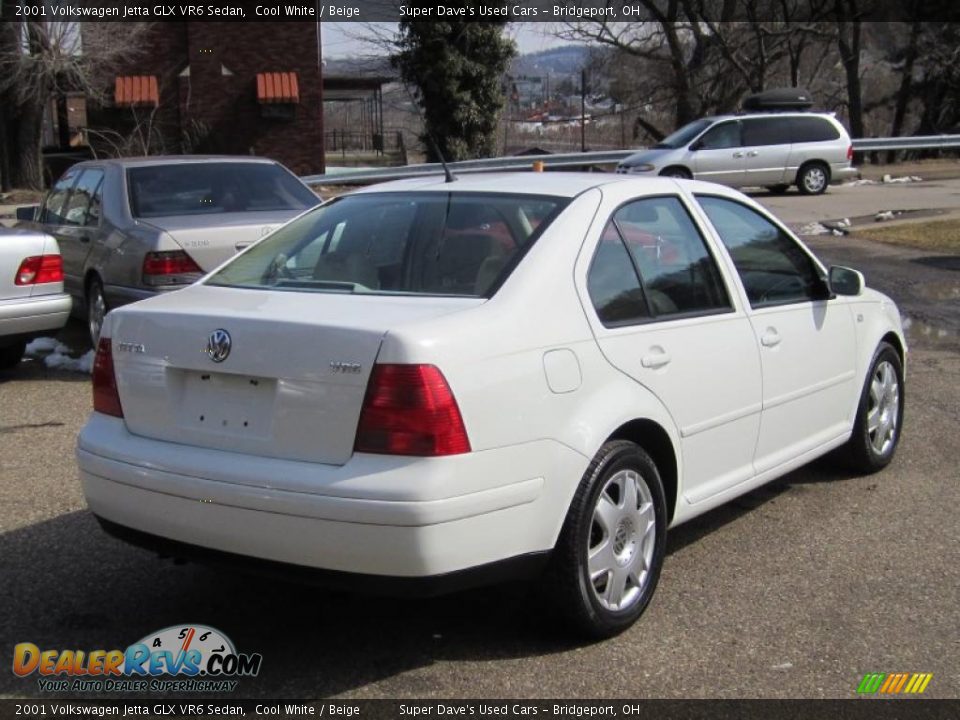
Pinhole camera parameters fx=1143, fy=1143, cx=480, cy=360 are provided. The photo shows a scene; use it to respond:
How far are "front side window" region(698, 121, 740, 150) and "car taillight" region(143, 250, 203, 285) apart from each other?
16850 millimetres

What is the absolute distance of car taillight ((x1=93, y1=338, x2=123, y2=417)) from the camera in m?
4.09

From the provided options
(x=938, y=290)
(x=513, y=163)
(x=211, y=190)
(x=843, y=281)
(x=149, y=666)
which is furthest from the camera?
(x=513, y=163)

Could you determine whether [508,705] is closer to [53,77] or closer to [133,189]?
[133,189]

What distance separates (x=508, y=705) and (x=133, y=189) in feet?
21.6

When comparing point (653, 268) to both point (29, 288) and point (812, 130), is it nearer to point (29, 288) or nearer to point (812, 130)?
point (29, 288)

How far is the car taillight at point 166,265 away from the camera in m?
8.15

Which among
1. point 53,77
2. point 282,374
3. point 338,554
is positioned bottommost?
point 338,554

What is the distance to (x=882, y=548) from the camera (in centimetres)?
502

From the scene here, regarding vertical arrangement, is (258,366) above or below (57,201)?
below

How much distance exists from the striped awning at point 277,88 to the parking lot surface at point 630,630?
25281mm

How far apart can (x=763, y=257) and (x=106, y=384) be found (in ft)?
9.81

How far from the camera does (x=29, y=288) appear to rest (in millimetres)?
8359

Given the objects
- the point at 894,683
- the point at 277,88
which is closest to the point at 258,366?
the point at 894,683

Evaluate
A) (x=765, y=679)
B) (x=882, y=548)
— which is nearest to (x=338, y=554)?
(x=765, y=679)
